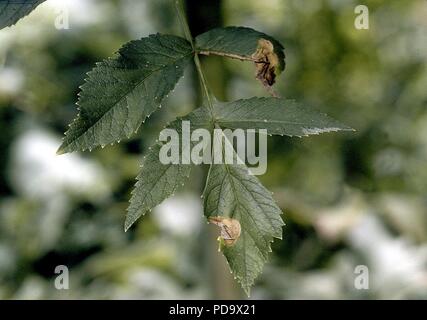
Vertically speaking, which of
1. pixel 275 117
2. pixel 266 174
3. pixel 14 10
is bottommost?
pixel 266 174

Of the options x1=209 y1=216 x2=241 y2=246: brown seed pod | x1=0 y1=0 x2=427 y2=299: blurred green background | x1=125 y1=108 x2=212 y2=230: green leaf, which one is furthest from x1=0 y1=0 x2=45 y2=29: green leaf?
x1=0 y1=0 x2=427 y2=299: blurred green background

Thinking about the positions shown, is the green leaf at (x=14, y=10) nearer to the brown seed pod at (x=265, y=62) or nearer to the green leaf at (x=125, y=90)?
the green leaf at (x=125, y=90)

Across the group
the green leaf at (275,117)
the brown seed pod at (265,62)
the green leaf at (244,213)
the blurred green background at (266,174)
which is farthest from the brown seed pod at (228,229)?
the blurred green background at (266,174)

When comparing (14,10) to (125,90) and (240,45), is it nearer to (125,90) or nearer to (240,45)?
(125,90)

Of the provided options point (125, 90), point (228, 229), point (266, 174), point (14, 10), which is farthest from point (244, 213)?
point (266, 174)

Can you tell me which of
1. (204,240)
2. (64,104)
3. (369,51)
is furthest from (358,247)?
(64,104)
